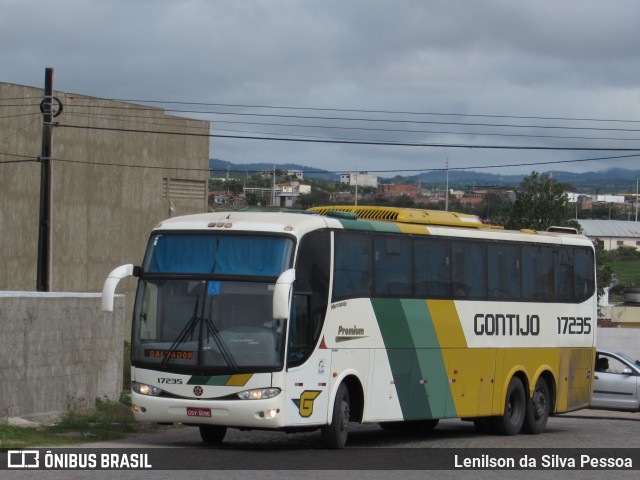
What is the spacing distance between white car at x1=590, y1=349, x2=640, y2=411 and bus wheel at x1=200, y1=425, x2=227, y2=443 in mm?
14373

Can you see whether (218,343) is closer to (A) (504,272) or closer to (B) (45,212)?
(A) (504,272)

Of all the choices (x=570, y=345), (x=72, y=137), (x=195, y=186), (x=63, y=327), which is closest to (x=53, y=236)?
(x=72, y=137)

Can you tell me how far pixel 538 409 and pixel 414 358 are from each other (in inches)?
197

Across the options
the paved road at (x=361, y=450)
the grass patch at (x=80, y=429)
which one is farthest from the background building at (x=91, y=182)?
the paved road at (x=361, y=450)

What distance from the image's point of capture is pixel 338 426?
16.6m

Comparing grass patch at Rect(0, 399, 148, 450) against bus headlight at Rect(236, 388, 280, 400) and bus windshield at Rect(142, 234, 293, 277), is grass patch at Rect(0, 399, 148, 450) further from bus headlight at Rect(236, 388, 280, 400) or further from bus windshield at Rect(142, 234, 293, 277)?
bus headlight at Rect(236, 388, 280, 400)

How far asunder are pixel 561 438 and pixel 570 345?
2.81m

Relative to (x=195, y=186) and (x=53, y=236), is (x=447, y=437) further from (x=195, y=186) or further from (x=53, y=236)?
(x=195, y=186)

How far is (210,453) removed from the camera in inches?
617

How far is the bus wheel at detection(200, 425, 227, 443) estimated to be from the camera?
1767cm

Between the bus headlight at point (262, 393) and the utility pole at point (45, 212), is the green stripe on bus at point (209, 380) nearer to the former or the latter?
the bus headlight at point (262, 393)

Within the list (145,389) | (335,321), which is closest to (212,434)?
(145,389)

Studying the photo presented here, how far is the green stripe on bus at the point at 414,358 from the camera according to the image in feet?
59.6

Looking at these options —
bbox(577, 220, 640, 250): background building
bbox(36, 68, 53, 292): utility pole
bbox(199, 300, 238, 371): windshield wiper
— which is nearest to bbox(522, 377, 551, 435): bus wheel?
bbox(199, 300, 238, 371): windshield wiper
